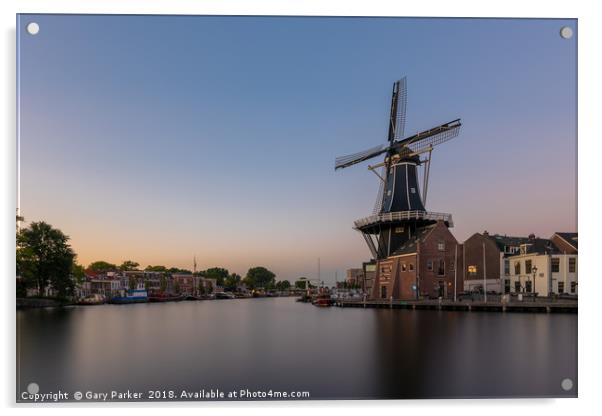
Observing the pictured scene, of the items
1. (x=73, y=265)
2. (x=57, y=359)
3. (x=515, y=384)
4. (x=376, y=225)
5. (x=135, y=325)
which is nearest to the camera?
(x=515, y=384)

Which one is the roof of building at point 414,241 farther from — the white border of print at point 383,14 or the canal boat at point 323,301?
the white border of print at point 383,14

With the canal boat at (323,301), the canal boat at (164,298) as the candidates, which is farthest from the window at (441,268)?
the canal boat at (164,298)

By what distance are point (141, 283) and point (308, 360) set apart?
36.2 feet

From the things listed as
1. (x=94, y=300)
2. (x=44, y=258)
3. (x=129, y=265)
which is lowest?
(x=94, y=300)

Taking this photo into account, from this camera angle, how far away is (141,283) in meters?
18.6

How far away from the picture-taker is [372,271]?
2622cm

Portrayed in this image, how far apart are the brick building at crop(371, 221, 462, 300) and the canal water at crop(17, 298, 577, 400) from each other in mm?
8212

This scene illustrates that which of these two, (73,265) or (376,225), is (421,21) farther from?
(376,225)

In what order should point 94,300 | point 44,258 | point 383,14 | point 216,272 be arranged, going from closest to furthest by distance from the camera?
1. point 383,14
2. point 44,258
3. point 216,272
4. point 94,300

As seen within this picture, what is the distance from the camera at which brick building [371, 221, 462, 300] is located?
22.4m

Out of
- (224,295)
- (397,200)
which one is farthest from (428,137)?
(224,295)

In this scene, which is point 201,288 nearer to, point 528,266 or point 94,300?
point 94,300
